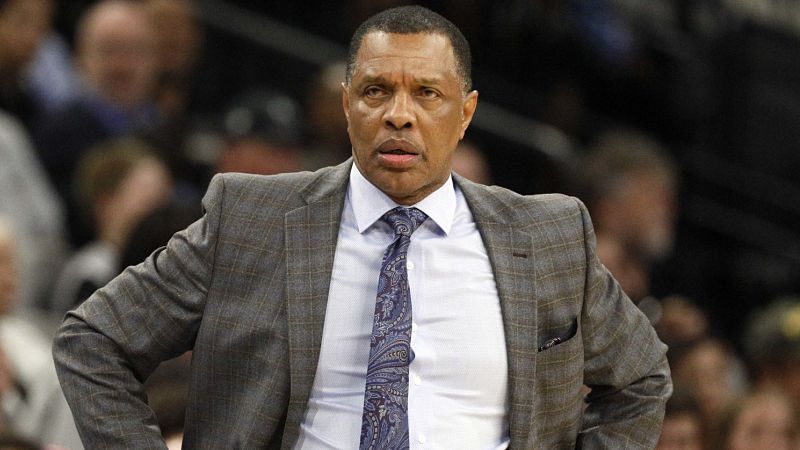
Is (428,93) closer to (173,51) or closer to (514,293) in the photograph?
(514,293)

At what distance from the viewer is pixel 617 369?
124 inches

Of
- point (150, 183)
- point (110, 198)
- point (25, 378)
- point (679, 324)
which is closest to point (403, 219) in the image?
point (25, 378)

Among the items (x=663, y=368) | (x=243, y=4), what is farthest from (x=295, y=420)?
(x=243, y=4)

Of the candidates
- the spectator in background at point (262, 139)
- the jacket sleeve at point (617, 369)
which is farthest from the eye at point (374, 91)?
the spectator in background at point (262, 139)

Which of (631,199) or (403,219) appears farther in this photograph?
(631,199)

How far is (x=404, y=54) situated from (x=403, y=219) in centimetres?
32

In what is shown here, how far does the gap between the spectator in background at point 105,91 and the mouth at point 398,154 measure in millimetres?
3377

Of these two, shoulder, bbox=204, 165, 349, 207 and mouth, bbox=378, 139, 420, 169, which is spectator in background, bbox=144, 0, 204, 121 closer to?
shoulder, bbox=204, 165, 349, 207

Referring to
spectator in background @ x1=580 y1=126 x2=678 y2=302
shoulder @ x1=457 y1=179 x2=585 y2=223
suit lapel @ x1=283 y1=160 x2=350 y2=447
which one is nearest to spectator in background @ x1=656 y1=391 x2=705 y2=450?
spectator in background @ x1=580 y1=126 x2=678 y2=302

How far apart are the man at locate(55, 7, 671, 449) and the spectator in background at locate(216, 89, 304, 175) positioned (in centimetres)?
305

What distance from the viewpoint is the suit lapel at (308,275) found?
2.92m

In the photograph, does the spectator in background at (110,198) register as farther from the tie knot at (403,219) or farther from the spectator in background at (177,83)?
the tie knot at (403,219)

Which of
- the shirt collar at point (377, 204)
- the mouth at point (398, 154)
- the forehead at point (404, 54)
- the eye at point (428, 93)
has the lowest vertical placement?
the shirt collar at point (377, 204)

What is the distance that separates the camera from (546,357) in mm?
3035
